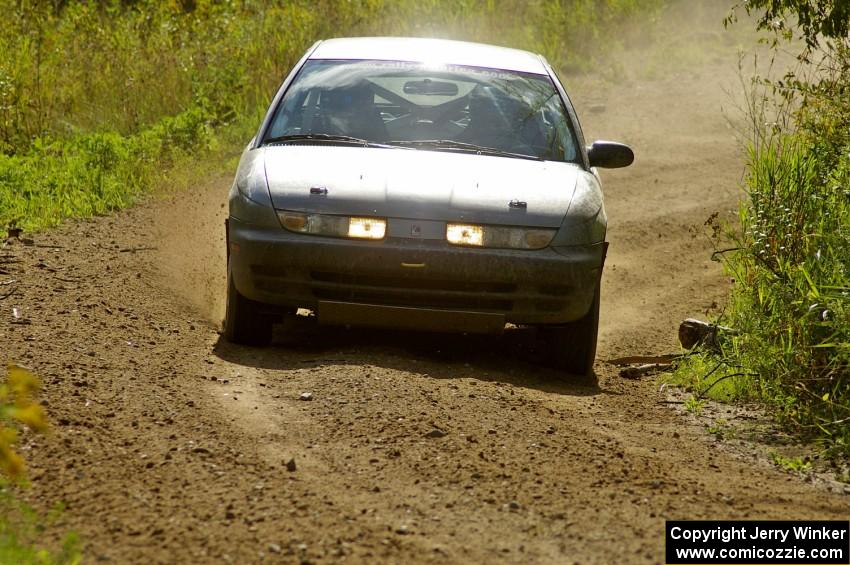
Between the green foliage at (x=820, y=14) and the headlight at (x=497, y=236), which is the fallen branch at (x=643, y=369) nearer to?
the headlight at (x=497, y=236)

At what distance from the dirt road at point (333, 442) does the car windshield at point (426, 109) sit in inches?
44.3

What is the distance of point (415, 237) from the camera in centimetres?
613

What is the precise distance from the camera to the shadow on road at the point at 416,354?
6227 millimetres

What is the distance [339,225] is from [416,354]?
1008 millimetres

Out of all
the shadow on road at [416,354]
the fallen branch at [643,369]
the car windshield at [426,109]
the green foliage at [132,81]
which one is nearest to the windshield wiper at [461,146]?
the car windshield at [426,109]

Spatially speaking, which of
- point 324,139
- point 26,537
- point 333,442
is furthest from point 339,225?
point 26,537

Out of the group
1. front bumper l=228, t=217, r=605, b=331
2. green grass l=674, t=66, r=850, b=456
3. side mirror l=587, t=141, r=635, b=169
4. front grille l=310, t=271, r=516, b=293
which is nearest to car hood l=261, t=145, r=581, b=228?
front bumper l=228, t=217, r=605, b=331

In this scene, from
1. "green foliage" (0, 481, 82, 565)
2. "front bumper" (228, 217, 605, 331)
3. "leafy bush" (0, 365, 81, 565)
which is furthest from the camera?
"front bumper" (228, 217, 605, 331)

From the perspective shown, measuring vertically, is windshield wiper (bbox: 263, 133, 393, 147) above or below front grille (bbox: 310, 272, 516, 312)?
above

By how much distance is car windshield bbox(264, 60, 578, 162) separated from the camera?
7051 millimetres

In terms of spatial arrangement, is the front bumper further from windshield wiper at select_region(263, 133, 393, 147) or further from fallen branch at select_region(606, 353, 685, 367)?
fallen branch at select_region(606, 353, 685, 367)

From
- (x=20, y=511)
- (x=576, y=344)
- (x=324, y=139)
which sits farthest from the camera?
(x=324, y=139)

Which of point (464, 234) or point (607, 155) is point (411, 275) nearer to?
point (464, 234)

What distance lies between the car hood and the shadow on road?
738 mm
